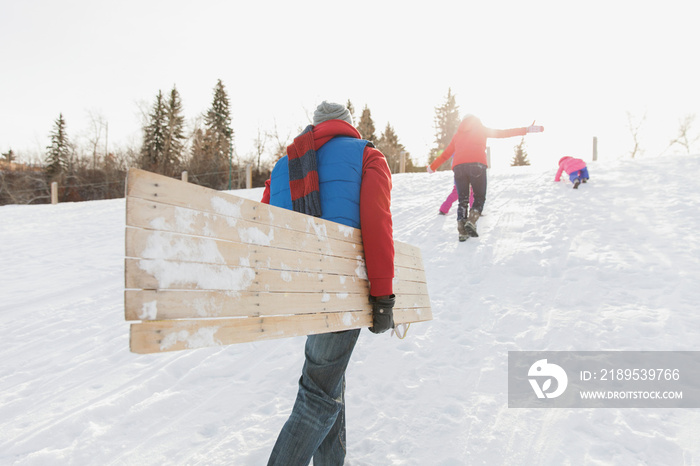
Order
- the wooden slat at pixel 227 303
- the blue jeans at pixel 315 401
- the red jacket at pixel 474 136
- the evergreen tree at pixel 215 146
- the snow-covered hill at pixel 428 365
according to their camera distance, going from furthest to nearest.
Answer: the evergreen tree at pixel 215 146, the red jacket at pixel 474 136, the snow-covered hill at pixel 428 365, the blue jeans at pixel 315 401, the wooden slat at pixel 227 303

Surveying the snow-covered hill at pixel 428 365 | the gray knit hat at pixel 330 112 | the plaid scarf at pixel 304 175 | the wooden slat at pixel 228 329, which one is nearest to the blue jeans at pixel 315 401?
the wooden slat at pixel 228 329

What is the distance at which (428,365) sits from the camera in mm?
3232

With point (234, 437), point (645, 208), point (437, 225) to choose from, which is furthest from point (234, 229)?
point (645, 208)

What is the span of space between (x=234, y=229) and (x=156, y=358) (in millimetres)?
2727

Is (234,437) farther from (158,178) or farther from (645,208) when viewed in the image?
(645,208)

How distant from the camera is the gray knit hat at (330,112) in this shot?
1947mm

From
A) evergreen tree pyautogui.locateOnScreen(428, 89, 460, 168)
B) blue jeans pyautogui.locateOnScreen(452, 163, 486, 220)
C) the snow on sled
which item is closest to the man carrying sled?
the snow on sled

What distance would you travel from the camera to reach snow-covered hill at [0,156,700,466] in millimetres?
2334

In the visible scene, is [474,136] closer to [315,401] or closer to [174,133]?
[315,401]

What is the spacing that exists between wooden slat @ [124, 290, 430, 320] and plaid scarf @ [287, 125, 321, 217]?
1.40 ft

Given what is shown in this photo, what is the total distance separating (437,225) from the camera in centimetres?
743

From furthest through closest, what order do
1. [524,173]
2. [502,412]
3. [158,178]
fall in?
[524,173], [502,412], [158,178]

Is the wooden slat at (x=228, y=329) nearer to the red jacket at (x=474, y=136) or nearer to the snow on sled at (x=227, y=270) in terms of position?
the snow on sled at (x=227, y=270)

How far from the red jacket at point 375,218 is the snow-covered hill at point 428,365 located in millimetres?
1238
